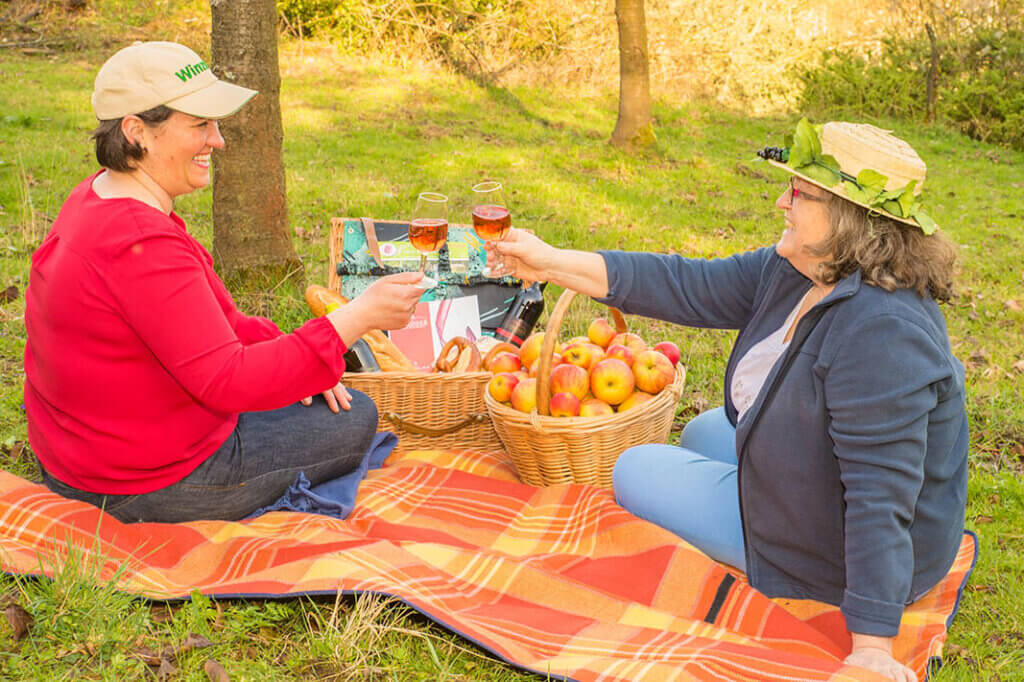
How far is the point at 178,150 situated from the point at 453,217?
4.90 metres

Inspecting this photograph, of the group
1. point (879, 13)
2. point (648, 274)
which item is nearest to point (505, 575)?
point (648, 274)

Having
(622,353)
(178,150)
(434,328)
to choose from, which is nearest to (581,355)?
(622,353)

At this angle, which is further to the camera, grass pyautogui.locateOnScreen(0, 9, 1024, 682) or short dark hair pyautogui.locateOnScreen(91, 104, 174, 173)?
short dark hair pyautogui.locateOnScreen(91, 104, 174, 173)

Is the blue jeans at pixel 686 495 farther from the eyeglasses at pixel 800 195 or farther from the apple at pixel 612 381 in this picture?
the eyeglasses at pixel 800 195

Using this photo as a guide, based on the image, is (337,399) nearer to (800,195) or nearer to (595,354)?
(595,354)

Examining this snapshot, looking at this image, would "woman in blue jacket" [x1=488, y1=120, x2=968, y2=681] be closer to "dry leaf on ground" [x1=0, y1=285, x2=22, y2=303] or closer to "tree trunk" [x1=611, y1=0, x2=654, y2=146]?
"dry leaf on ground" [x1=0, y1=285, x2=22, y2=303]

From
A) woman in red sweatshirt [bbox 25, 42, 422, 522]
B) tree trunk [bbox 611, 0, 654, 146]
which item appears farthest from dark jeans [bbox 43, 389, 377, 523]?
tree trunk [bbox 611, 0, 654, 146]

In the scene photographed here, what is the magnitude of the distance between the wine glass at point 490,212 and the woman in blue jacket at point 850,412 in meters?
0.96

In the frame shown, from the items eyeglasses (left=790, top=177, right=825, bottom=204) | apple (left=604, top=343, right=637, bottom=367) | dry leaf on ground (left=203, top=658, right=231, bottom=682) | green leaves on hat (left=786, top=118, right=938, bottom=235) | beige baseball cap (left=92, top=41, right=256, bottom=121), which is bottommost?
dry leaf on ground (left=203, top=658, right=231, bottom=682)

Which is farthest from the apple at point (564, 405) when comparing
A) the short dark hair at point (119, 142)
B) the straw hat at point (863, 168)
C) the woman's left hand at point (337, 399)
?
the short dark hair at point (119, 142)

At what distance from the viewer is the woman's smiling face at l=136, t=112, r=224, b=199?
3086mm

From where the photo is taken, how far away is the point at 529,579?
3.19 meters

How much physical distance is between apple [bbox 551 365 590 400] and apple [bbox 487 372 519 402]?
210 mm

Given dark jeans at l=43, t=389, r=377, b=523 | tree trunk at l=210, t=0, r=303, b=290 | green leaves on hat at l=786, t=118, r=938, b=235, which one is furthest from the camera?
tree trunk at l=210, t=0, r=303, b=290
